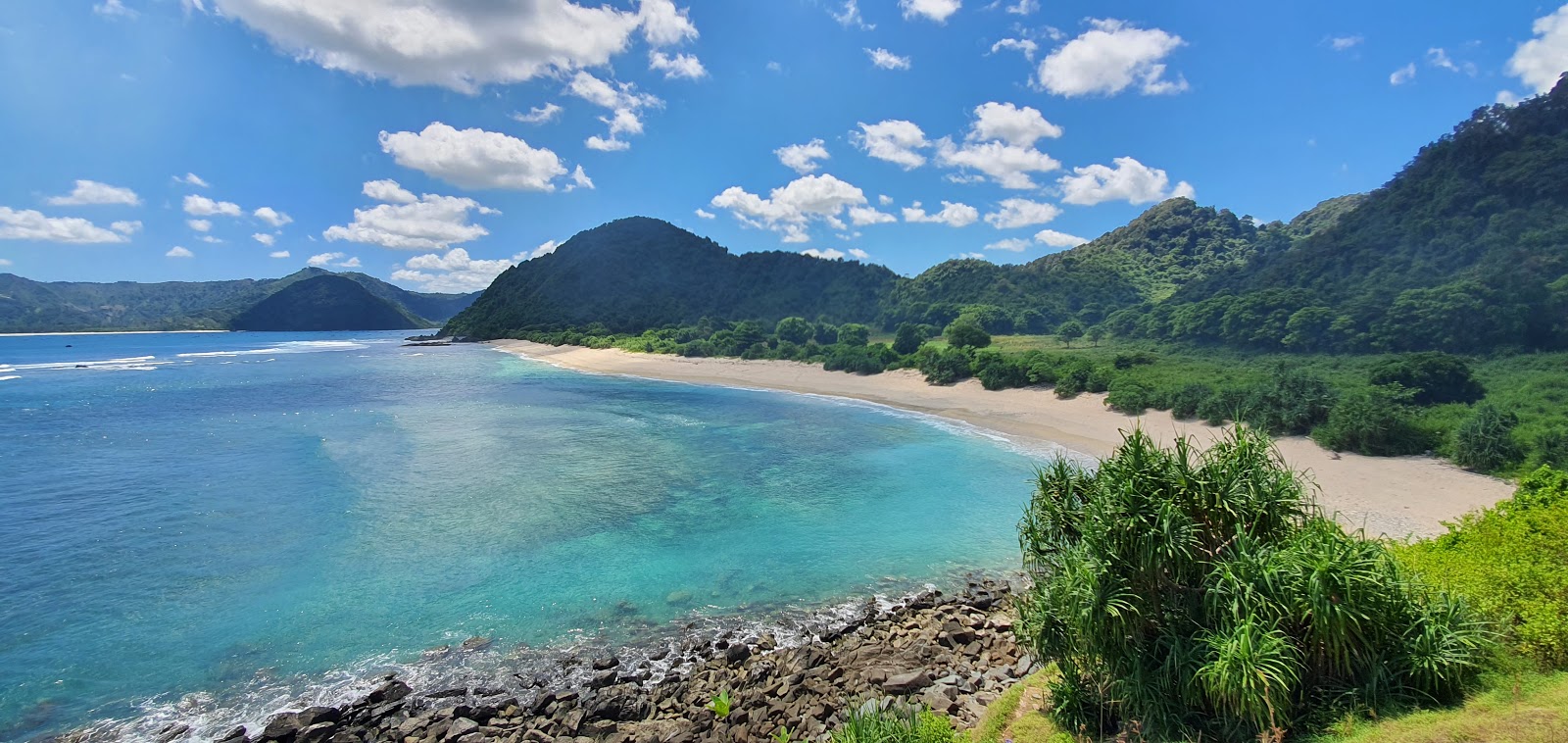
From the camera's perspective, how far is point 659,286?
526ft

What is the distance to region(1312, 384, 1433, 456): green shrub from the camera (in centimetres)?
2542

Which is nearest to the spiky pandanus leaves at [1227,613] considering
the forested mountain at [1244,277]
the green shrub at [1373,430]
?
the green shrub at [1373,430]

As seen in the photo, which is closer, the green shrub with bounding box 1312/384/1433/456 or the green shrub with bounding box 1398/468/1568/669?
the green shrub with bounding box 1398/468/1568/669

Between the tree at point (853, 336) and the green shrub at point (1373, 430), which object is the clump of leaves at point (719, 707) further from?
the tree at point (853, 336)

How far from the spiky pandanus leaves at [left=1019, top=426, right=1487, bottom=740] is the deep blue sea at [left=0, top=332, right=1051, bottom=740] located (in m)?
7.89

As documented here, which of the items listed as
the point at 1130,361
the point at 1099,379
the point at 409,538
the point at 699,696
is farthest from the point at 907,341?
the point at 699,696

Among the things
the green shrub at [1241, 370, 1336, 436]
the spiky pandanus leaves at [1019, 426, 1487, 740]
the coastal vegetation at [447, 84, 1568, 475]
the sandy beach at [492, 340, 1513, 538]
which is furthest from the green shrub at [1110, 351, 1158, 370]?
the spiky pandanus leaves at [1019, 426, 1487, 740]

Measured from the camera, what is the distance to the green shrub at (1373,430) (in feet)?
83.4

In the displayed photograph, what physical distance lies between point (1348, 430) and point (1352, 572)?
83.9 ft

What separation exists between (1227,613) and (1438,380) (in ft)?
127

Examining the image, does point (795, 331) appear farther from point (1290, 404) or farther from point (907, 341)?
point (1290, 404)

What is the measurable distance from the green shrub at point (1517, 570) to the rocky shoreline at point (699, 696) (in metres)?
5.92

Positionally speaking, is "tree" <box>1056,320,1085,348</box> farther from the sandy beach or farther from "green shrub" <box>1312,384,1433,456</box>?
"green shrub" <box>1312,384,1433,456</box>

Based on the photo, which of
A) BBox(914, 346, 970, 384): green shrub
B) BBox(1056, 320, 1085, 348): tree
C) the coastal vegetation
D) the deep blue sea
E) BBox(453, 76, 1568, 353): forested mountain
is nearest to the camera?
the deep blue sea
